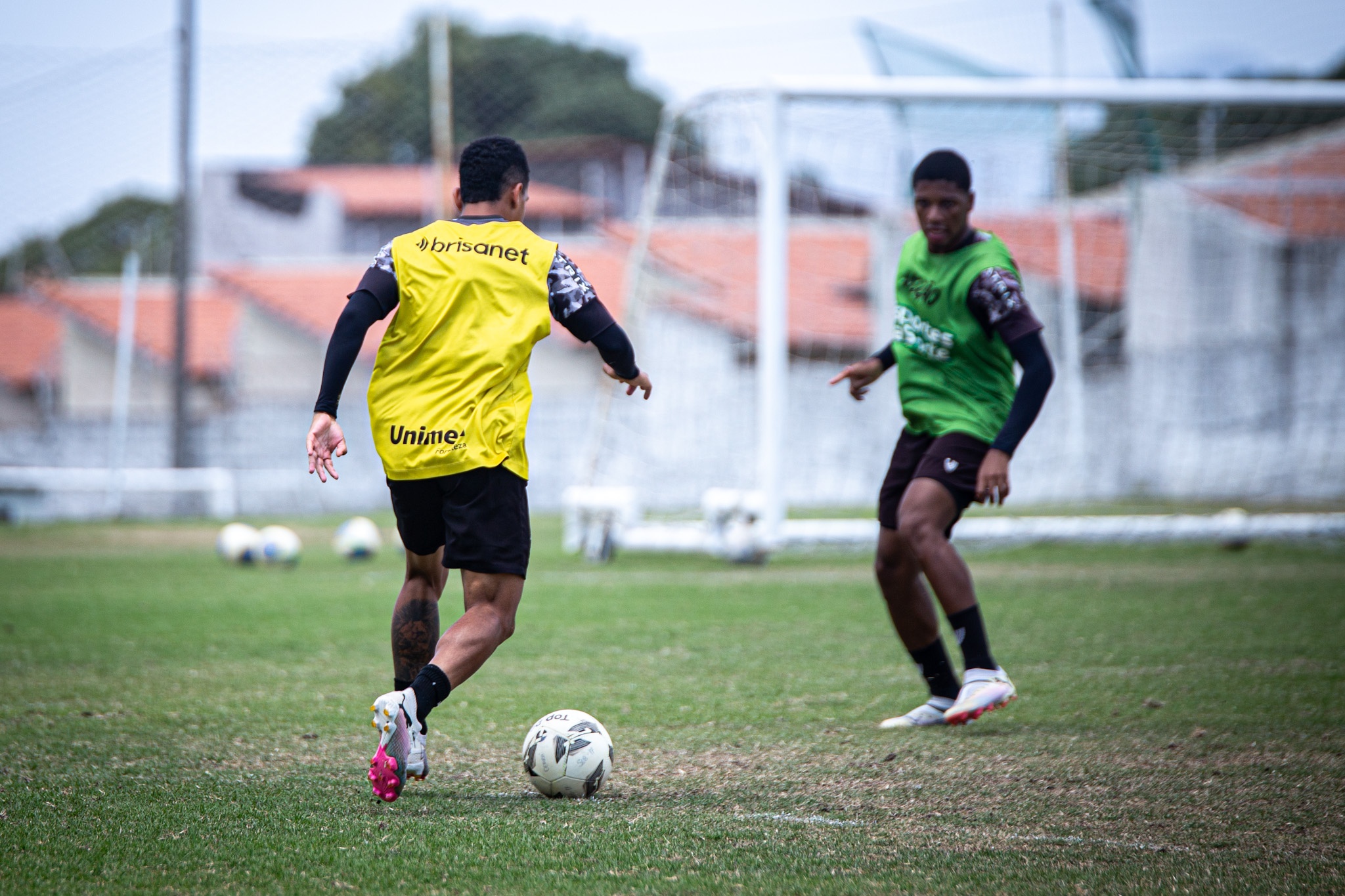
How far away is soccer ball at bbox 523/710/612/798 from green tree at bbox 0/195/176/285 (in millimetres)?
20159

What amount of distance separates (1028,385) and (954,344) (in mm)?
386

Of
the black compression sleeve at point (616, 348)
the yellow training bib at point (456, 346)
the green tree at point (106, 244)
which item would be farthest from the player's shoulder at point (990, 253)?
the green tree at point (106, 244)

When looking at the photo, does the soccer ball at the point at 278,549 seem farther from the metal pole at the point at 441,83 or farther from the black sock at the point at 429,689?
the black sock at the point at 429,689

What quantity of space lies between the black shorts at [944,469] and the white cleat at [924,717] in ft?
2.11

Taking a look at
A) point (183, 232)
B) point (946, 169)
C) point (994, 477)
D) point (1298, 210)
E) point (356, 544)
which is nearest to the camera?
point (994, 477)

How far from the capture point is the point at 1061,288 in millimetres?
14820

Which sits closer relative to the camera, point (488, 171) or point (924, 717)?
point (488, 171)

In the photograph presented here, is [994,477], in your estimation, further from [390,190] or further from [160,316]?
[390,190]

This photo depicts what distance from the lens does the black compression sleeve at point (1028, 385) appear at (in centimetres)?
435

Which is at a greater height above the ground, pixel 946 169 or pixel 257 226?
pixel 257 226

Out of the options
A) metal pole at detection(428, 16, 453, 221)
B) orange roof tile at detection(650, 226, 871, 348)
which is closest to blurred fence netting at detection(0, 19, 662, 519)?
metal pole at detection(428, 16, 453, 221)

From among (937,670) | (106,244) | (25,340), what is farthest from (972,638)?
(25,340)

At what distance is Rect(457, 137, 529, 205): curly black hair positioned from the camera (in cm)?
366

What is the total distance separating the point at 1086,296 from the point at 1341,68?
19602mm
